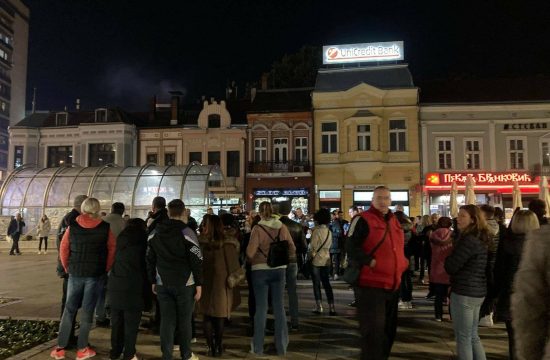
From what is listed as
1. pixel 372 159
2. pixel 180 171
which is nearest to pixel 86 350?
pixel 180 171

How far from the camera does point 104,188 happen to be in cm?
2331

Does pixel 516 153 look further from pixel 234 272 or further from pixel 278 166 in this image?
pixel 234 272

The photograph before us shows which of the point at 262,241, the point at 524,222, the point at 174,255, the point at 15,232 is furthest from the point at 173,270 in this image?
the point at 15,232

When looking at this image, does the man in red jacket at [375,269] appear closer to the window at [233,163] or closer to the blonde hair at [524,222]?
the blonde hair at [524,222]

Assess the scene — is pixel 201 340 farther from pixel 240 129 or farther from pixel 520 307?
pixel 240 129

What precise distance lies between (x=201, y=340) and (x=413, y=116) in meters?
25.4

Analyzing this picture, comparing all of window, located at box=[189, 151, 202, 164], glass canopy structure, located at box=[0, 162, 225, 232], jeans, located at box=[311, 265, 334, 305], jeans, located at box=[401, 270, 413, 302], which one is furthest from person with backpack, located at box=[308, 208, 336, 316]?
window, located at box=[189, 151, 202, 164]

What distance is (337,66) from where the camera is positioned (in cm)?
3475

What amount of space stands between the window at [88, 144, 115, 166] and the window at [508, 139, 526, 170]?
89.9ft

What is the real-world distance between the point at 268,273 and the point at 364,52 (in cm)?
2858

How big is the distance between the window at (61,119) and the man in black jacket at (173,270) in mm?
34368

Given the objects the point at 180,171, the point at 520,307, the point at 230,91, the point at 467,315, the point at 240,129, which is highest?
the point at 230,91

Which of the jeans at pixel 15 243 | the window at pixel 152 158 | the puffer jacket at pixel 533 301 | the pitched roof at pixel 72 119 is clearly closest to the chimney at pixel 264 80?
the window at pixel 152 158

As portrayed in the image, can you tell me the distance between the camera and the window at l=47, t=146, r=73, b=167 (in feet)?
115
